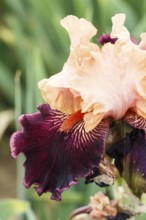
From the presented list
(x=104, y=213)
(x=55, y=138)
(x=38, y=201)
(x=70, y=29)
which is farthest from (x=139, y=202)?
(x=38, y=201)

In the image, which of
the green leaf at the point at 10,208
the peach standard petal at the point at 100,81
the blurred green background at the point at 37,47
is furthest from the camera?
the blurred green background at the point at 37,47

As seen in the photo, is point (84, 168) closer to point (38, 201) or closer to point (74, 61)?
point (74, 61)

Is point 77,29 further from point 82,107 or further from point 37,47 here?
point 37,47

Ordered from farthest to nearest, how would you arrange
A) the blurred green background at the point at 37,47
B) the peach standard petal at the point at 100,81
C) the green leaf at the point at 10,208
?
1. the blurred green background at the point at 37,47
2. the green leaf at the point at 10,208
3. the peach standard petal at the point at 100,81

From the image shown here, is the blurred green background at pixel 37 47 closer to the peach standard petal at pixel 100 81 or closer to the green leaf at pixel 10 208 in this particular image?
the green leaf at pixel 10 208

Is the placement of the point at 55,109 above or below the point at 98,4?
below

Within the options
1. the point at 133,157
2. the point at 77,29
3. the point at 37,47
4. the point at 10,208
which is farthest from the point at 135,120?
the point at 37,47

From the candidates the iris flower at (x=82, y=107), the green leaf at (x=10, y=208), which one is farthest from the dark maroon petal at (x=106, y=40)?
the green leaf at (x=10, y=208)
